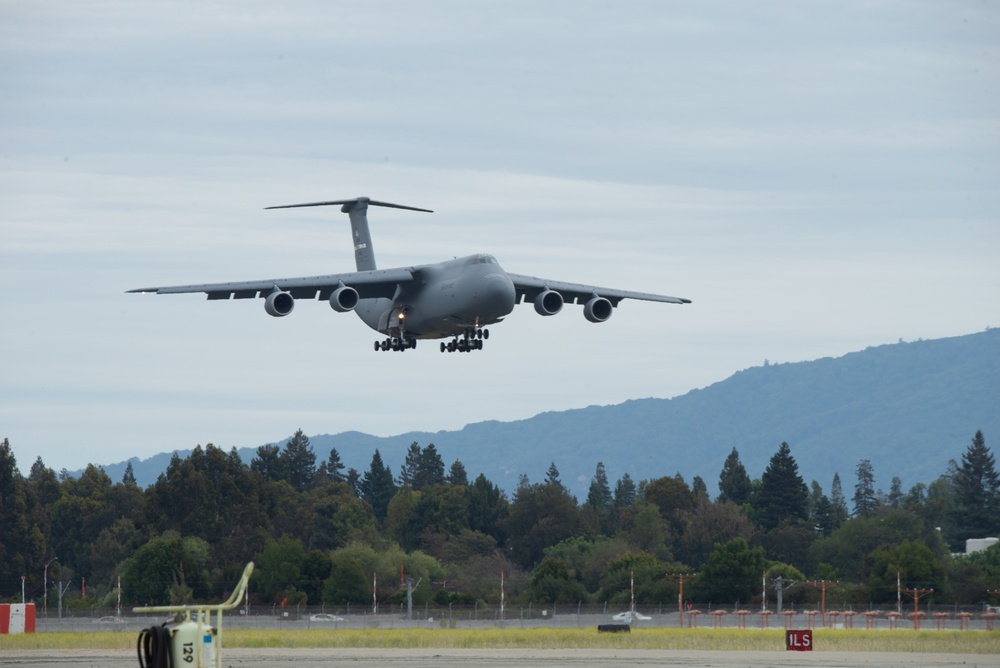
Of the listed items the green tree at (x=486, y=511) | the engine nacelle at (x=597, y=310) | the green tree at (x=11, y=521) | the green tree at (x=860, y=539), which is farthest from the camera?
the green tree at (x=486, y=511)

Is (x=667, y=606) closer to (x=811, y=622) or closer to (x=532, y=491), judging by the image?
(x=811, y=622)

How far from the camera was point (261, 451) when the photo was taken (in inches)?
6048

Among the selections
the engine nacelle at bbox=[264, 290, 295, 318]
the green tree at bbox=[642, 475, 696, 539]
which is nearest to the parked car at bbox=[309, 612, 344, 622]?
the engine nacelle at bbox=[264, 290, 295, 318]

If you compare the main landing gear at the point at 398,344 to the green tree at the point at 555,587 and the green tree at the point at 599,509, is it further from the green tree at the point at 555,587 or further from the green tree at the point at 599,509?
the green tree at the point at 599,509

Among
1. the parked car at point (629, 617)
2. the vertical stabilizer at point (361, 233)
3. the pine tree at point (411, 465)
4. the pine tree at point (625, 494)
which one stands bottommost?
the parked car at point (629, 617)

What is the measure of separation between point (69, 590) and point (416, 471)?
7773cm

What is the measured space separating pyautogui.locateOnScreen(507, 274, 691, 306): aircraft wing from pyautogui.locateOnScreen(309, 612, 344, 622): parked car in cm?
1886

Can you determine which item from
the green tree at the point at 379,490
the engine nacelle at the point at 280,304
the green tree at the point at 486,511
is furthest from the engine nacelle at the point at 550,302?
the green tree at the point at 379,490

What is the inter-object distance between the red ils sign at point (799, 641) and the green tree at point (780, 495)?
303 ft

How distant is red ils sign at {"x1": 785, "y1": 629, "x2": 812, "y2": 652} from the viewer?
40.5m

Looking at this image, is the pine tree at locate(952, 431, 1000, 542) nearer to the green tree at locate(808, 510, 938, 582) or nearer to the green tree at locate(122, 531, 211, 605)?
the green tree at locate(808, 510, 938, 582)

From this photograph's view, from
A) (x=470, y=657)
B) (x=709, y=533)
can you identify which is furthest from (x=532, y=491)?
(x=470, y=657)

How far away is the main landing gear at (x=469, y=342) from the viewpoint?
171 ft

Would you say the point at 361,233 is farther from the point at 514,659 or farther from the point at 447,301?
the point at 514,659
